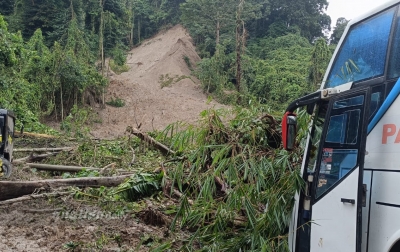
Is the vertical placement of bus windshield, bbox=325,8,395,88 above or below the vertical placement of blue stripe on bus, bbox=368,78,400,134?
above

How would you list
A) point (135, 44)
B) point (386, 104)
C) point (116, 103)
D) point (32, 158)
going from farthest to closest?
point (135, 44)
point (116, 103)
point (32, 158)
point (386, 104)

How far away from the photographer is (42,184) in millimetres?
6707

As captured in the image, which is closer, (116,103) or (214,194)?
(214,194)

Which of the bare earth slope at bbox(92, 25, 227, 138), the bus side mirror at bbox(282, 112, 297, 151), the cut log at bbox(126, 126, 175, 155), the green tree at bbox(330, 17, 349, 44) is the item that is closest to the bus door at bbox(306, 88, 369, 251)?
the bus side mirror at bbox(282, 112, 297, 151)

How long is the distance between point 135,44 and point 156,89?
64.0 feet

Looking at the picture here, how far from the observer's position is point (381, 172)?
2590 millimetres

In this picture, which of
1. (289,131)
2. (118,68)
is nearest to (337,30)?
(118,68)

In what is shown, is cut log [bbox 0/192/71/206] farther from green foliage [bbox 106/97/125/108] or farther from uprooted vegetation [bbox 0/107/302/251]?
green foliage [bbox 106/97/125/108]

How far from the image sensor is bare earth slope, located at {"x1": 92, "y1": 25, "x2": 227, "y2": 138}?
2475cm

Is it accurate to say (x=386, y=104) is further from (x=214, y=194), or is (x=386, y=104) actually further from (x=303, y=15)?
(x=303, y=15)

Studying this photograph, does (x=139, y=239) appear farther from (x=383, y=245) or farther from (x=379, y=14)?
(x=379, y=14)

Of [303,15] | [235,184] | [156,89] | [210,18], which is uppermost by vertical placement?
[303,15]

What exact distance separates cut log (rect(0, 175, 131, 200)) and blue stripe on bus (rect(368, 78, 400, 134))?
551 centimetres

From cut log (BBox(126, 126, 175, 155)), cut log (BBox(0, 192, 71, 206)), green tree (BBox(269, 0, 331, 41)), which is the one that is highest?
green tree (BBox(269, 0, 331, 41))
